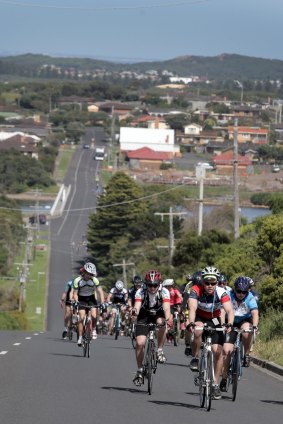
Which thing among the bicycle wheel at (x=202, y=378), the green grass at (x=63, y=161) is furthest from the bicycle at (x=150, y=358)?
the green grass at (x=63, y=161)

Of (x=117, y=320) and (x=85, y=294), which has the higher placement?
(x=85, y=294)

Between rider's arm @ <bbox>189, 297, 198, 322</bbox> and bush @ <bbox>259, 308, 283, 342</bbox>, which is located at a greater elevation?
rider's arm @ <bbox>189, 297, 198, 322</bbox>

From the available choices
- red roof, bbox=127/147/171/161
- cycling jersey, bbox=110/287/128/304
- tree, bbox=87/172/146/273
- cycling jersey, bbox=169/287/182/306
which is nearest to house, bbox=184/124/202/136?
red roof, bbox=127/147/171/161

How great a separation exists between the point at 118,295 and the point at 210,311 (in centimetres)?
1546

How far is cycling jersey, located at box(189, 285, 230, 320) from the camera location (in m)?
15.8

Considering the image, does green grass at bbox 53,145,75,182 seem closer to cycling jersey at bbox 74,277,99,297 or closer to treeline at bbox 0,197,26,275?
treeline at bbox 0,197,26,275

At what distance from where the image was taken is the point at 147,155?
518 feet

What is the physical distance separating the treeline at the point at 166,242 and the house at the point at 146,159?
168 feet

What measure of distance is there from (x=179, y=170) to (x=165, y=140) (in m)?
23.2

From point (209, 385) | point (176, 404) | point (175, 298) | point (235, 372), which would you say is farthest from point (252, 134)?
point (209, 385)

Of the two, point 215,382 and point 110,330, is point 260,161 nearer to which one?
point 110,330

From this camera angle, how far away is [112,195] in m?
96.8

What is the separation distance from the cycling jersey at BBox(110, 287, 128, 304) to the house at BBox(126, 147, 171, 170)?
121 m

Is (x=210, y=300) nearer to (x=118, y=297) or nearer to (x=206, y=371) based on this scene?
(x=206, y=371)
